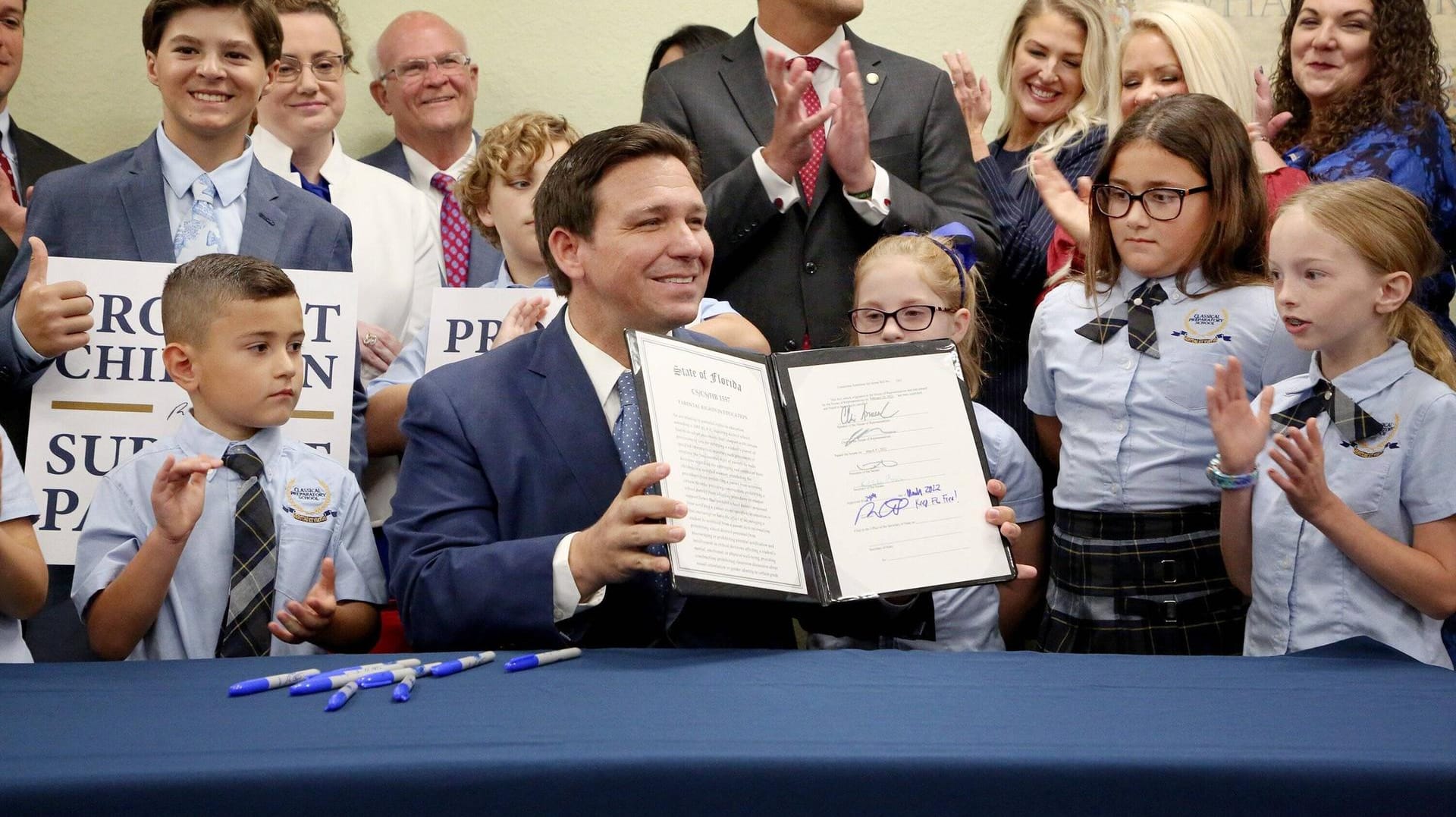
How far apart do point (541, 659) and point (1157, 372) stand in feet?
4.88

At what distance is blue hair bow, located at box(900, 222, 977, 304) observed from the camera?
10.4 feet

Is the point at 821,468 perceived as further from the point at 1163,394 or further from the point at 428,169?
the point at 428,169

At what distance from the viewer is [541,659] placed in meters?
2.00

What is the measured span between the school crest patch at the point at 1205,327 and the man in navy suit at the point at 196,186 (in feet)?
5.94

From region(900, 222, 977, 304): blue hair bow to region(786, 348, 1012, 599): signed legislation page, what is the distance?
0.84 metres

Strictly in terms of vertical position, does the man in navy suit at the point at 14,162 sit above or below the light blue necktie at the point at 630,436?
above

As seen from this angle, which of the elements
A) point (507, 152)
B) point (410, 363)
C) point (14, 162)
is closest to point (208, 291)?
point (410, 363)

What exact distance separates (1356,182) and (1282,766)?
1532 mm

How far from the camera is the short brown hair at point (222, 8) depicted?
11.1 ft

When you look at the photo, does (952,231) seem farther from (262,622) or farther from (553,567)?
(262,622)

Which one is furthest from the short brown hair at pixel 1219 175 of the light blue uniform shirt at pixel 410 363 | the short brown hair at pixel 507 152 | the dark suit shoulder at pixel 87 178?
the dark suit shoulder at pixel 87 178

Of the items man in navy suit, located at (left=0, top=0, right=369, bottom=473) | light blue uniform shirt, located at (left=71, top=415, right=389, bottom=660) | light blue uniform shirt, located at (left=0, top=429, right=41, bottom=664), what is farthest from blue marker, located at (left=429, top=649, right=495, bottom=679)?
man in navy suit, located at (left=0, top=0, right=369, bottom=473)

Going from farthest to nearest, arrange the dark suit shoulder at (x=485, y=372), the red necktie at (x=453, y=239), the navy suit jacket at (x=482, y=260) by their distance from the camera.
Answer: the red necktie at (x=453, y=239)
the navy suit jacket at (x=482, y=260)
the dark suit shoulder at (x=485, y=372)
